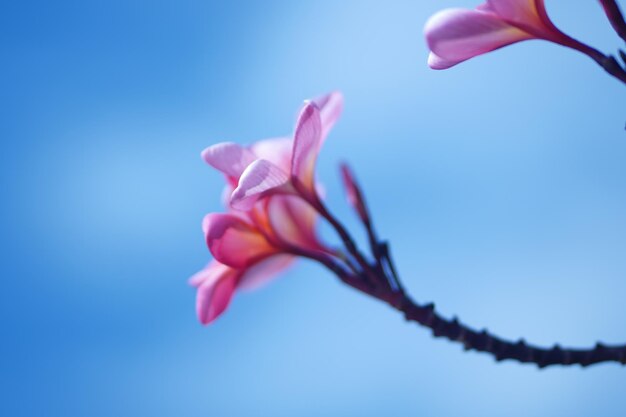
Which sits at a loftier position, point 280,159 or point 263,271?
point 280,159

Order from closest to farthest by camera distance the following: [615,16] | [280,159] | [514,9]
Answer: [615,16] < [514,9] < [280,159]

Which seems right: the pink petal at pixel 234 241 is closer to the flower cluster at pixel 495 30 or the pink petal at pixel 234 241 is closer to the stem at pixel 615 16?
the flower cluster at pixel 495 30

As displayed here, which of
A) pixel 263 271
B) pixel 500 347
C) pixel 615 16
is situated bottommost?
pixel 500 347

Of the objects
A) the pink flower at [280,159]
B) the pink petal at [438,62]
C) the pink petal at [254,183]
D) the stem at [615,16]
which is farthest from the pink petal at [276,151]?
the stem at [615,16]

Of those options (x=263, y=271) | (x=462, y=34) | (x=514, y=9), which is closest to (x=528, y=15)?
(x=514, y=9)

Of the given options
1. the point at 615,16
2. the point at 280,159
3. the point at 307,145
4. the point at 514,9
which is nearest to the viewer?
the point at 615,16

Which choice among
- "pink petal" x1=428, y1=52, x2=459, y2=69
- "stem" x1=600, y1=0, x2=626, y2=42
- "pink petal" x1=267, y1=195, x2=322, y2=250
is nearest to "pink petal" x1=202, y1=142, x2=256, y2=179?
"pink petal" x1=267, y1=195, x2=322, y2=250

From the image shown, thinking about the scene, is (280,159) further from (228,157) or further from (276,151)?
(228,157)

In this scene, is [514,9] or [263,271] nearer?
[514,9]
